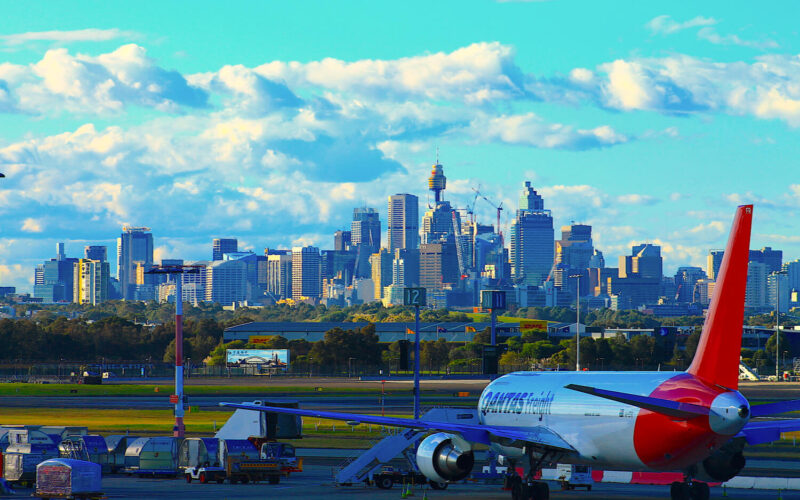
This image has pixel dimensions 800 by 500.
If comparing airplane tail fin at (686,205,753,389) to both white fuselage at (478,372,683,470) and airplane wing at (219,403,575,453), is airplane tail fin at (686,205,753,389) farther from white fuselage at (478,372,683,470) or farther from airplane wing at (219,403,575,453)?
airplane wing at (219,403,575,453)

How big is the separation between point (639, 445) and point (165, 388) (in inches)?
5059

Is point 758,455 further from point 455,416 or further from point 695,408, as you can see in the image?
point 695,408

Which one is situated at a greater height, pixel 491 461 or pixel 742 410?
pixel 742 410

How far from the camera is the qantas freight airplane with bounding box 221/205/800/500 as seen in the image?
39.9 m

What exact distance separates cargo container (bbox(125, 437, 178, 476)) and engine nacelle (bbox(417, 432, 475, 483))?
53.2ft

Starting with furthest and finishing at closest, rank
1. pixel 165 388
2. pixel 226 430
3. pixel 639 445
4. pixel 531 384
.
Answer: pixel 165 388, pixel 226 430, pixel 531 384, pixel 639 445

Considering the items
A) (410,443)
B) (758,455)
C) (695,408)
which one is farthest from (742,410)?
(758,455)

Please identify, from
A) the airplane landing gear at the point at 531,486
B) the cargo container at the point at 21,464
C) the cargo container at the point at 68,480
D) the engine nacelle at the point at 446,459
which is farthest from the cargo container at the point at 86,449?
the airplane landing gear at the point at 531,486

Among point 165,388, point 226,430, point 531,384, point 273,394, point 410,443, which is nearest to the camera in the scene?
point 531,384

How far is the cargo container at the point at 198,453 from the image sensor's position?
56719 mm

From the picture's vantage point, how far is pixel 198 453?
57.1 m

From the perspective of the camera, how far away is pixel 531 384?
49281 mm

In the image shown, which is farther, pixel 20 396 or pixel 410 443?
pixel 20 396

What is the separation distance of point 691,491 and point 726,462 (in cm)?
186
